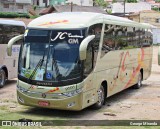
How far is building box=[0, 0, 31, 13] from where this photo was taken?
65625mm

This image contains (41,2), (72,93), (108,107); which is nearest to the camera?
(72,93)

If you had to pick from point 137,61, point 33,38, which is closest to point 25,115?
point 33,38

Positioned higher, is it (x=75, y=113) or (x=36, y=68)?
(x=36, y=68)

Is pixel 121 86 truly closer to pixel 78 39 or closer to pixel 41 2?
pixel 78 39

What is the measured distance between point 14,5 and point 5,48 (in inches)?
2061

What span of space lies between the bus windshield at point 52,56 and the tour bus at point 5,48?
18.2 ft

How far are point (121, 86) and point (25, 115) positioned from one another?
483 cm

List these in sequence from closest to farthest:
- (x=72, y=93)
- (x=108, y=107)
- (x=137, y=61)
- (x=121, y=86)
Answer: (x=72, y=93) → (x=108, y=107) → (x=121, y=86) → (x=137, y=61)

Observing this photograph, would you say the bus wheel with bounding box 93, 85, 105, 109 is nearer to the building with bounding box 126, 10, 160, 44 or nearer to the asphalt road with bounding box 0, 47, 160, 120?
the asphalt road with bounding box 0, 47, 160, 120

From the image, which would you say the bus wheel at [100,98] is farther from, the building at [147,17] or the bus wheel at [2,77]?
the building at [147,17]

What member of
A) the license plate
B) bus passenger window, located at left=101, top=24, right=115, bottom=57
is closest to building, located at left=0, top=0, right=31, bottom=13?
bus passenger window, located at left=101, top=24, right=115, bottom=57

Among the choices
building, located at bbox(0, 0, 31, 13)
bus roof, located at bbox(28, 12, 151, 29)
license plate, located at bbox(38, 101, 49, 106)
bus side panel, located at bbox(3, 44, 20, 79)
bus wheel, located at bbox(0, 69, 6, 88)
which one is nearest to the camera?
license plate, located at bbox(38, 101, 49, 106)

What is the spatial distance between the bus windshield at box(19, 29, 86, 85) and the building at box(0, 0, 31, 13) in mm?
55924

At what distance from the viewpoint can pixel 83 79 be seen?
10.7 m
